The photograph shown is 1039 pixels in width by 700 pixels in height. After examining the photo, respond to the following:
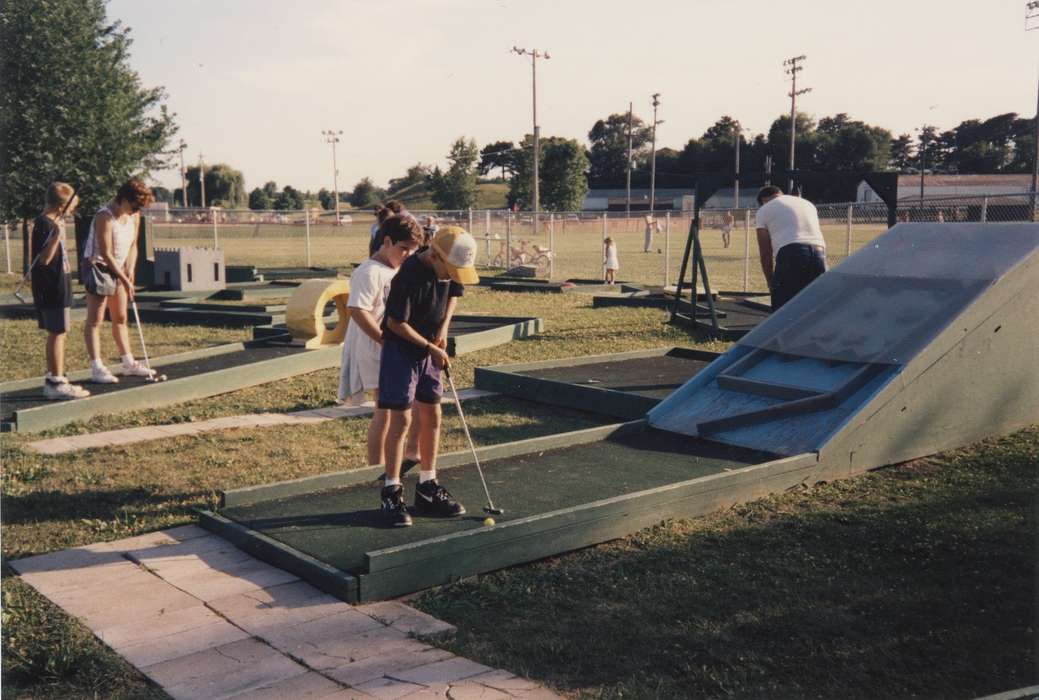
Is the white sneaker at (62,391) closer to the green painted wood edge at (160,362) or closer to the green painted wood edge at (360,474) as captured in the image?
the green painted wood edge at (160,362)

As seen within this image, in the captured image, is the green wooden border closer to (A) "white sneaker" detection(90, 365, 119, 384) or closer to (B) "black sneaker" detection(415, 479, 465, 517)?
(B) "black sneaker" detection(415, 479, 465, 517)

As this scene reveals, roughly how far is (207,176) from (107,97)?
80619mm

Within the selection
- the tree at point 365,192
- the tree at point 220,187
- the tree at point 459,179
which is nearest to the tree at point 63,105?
the tree at point 459,179

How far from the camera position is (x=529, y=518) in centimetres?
498

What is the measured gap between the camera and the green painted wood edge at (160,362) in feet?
30.3

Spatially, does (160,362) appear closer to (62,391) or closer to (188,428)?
(62,391)

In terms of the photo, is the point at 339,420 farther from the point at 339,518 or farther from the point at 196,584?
the point at 196,584

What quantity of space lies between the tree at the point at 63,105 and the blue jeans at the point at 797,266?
64.3ft

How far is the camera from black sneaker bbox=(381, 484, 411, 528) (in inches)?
204

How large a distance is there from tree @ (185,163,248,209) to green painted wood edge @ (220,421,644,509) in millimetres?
97252

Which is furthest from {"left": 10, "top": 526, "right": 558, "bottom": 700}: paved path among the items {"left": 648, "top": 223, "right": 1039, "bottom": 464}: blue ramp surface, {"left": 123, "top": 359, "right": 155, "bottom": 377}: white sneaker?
{"left": 123, "top": 359, "right": 155, "bottom": 377}: white sneaker

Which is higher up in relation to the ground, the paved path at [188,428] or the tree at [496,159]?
the tree at [496,159]

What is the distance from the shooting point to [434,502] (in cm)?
538

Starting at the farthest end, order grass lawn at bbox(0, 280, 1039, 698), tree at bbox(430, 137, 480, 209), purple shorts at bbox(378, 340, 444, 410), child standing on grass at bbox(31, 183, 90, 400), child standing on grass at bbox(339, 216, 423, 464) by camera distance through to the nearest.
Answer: tree at bbox(430, 137, 480, 209), child standing on grass at bbox(31, 183, 90, 400), child standing on grass at bbox(339, 216, 423, 464), purple shorts at bbox(378, 340, 444, 410), grass lawn at bbox(0, 280, 1039, 698)
